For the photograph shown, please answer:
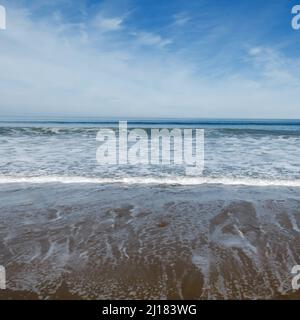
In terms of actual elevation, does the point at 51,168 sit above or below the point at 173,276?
above

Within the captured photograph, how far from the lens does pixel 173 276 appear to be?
3.12 meters

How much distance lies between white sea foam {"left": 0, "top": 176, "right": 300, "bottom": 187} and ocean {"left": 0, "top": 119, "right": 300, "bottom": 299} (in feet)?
0.09
